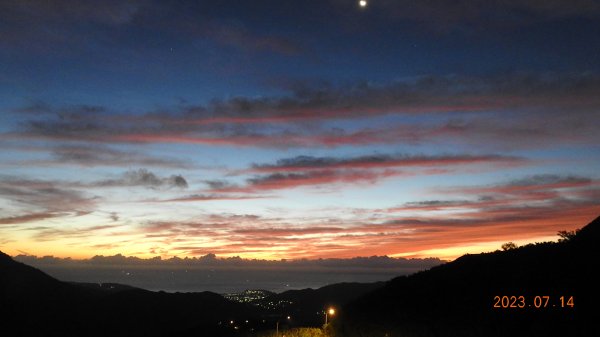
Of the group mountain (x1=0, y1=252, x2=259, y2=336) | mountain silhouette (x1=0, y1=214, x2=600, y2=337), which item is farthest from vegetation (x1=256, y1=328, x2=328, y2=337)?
mountain (x1=0, y1=252, x2=259, y2=336)

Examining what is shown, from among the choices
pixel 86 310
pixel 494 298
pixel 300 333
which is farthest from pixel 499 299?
pixel 86 310

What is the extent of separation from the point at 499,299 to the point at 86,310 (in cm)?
16490

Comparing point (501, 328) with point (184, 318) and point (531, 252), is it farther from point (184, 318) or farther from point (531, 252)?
point (184, 318)

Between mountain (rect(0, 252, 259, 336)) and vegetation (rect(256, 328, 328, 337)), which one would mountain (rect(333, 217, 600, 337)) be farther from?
mountain (rect(0, 252, 259, 336))

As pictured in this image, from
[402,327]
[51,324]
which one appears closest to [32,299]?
[51,324]

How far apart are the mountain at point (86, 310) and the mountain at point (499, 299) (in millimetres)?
96195

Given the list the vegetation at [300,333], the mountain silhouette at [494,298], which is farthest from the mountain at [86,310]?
the mountain silhouette at [494,298]

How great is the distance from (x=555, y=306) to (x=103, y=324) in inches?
6125

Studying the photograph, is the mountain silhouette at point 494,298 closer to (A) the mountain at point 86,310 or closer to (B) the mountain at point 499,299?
(B) the mountain at point 499,299

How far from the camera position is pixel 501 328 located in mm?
30375

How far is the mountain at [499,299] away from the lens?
94.7ft

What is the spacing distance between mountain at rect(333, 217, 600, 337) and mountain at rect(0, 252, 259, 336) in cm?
9620

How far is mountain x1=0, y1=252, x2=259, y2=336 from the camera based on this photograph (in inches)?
5866

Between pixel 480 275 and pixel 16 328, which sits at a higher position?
pixel 480 275
